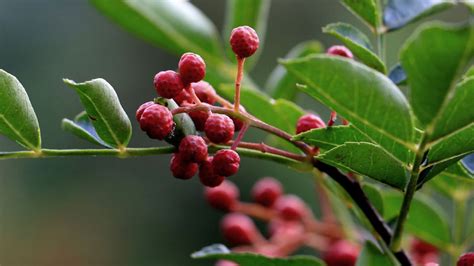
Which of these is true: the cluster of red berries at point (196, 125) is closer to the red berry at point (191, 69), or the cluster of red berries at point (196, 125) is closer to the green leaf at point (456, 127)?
the red berry at point (191, 69)

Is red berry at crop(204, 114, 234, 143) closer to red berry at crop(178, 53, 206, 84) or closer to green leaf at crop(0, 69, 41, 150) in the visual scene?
red berry at crop(178, 53, 206, 84)

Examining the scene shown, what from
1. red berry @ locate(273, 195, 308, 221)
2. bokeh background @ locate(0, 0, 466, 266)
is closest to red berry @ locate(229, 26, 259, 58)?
red berry @ locate(273, 195, 308, 221)

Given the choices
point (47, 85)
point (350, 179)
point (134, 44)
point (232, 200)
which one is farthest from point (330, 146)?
point (134, 44)

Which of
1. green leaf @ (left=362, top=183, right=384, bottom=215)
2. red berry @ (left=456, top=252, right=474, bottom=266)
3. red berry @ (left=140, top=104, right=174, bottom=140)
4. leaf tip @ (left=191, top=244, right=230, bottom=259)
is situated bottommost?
leaf tip @ (left=191, top=244, right=230, bottom=259)

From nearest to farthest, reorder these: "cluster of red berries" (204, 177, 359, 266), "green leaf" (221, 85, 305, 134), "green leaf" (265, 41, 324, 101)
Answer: "green leaf" (221, 85, 305, 134) < "green leaf" (265, 41, 324, 101) < "cluster of red berries" (204, 177, 359, 266)

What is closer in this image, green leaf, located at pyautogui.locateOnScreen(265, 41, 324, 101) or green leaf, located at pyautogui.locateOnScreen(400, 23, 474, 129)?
green leaf, located at pyautogui.locateOnScreen(400, 23, 474, 129)
